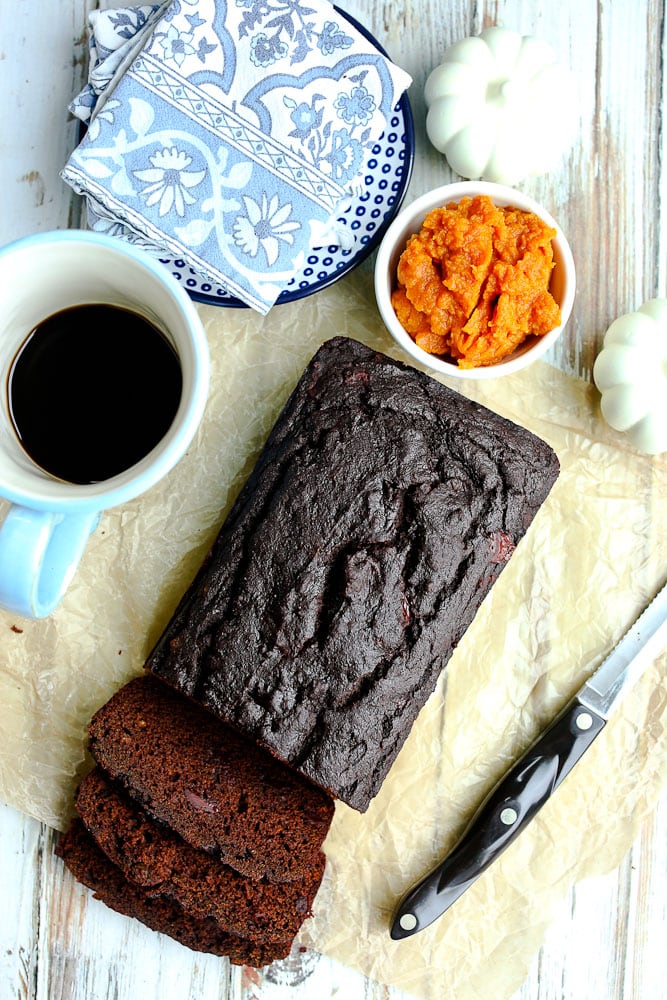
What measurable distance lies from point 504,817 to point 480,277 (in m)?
1.31

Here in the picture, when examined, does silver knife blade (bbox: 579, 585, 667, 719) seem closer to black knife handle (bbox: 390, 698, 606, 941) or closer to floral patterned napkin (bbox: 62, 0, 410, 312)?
black knife handle (bbox: 390, 698, 606, 941)

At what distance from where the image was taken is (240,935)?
2025mm

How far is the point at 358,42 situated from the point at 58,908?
7.48 ft

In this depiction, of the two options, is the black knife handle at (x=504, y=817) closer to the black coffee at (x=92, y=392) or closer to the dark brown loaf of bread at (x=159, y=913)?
the dark brown loaf of bread at (x=159, y=913)

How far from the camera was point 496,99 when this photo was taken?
209cm

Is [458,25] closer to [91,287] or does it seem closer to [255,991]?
[91,287]

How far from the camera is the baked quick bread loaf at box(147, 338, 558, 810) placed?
1.84 metres

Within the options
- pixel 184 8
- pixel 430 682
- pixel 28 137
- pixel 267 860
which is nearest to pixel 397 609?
pixel 430 682

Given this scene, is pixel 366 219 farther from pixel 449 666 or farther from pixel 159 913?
pixel 159 913

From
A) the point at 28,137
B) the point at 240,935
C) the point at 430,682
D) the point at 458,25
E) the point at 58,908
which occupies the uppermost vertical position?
the point at 458,25

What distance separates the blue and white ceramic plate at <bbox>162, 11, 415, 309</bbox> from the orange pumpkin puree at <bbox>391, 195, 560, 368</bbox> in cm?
13

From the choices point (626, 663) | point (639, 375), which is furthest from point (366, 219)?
point (626, 663)

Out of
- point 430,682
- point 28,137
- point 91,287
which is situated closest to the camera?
point 91,287

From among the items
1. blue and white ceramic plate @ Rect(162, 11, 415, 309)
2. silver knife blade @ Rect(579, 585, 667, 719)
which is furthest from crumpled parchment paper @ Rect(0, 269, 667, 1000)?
blue and white ceramic plate @ Rect(162, 11, 415, 309)
